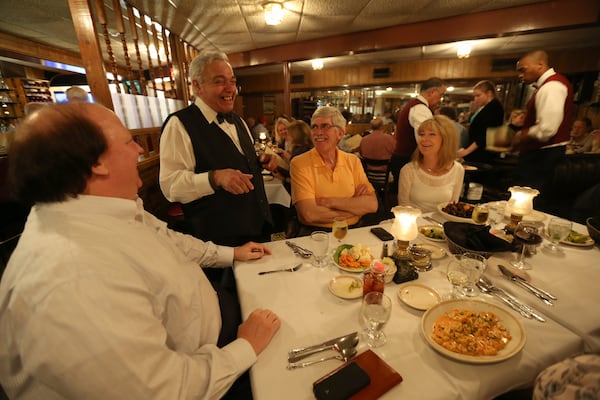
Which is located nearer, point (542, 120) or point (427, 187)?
point (427, 187)

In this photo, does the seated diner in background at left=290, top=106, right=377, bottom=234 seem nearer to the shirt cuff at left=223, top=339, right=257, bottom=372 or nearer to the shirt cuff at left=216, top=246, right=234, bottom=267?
the shirt cuff at left=216, top=246, right=234, bottom=267

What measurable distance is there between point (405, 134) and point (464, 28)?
2063 mm

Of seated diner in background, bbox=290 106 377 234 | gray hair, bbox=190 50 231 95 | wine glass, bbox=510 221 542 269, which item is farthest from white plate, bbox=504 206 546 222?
gray hair, bbox=190 50 231 95

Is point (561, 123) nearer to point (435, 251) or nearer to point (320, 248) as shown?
point (435, 251)

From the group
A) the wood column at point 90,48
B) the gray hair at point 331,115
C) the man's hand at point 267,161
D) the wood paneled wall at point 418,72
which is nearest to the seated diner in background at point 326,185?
the gray hair at point 331,115

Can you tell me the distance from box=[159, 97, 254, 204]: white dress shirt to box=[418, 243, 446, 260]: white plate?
1297 mm

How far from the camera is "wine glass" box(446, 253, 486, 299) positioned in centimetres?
109

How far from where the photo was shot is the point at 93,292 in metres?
0.61

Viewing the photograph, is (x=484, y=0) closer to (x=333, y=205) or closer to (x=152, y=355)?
(x=333, y=205)

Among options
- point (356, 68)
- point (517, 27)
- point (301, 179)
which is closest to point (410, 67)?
point (356, 68)

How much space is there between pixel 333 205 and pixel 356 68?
7.24 meters

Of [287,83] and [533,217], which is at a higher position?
[287,83]

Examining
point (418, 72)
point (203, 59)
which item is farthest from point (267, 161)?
point (418, 72)

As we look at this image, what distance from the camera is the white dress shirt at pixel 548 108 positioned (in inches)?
109
